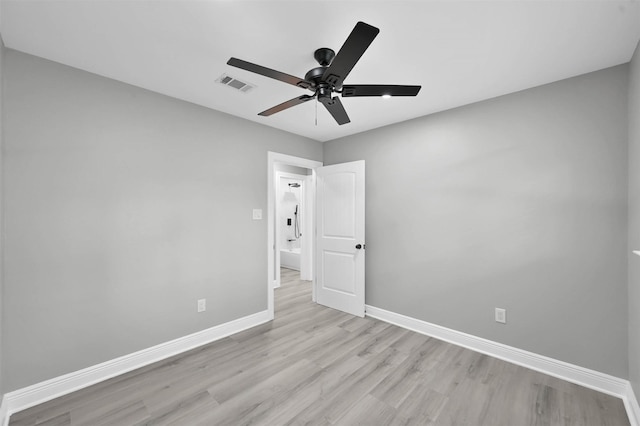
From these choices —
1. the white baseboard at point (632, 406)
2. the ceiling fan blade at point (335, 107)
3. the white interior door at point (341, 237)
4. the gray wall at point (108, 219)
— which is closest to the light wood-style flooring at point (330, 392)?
the white baseboard at point (632, 406)

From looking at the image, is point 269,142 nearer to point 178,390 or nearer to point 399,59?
point 399,59

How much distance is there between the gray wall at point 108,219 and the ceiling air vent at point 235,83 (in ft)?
2.20

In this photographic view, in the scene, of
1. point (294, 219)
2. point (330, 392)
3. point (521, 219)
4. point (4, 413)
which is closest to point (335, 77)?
point (521, 219)

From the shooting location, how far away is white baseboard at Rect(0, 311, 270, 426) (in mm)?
1926

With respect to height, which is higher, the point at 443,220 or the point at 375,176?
the point at 375,176

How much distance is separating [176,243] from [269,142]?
1.68 meters

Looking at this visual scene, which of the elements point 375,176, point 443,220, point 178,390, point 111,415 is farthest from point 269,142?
point 111,415

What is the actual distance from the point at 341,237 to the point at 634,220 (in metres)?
2.78

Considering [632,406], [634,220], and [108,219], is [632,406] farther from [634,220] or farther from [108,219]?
[108,219]

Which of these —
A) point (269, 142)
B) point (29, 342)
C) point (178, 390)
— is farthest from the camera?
point (269, 142)

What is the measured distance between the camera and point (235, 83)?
242 cm

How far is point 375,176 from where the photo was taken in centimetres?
371

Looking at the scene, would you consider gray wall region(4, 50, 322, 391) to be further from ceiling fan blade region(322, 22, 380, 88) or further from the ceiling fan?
ceiling fan blade region(322, 22, 380, 88)

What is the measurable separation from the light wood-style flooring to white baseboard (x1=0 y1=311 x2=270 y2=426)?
7cm
